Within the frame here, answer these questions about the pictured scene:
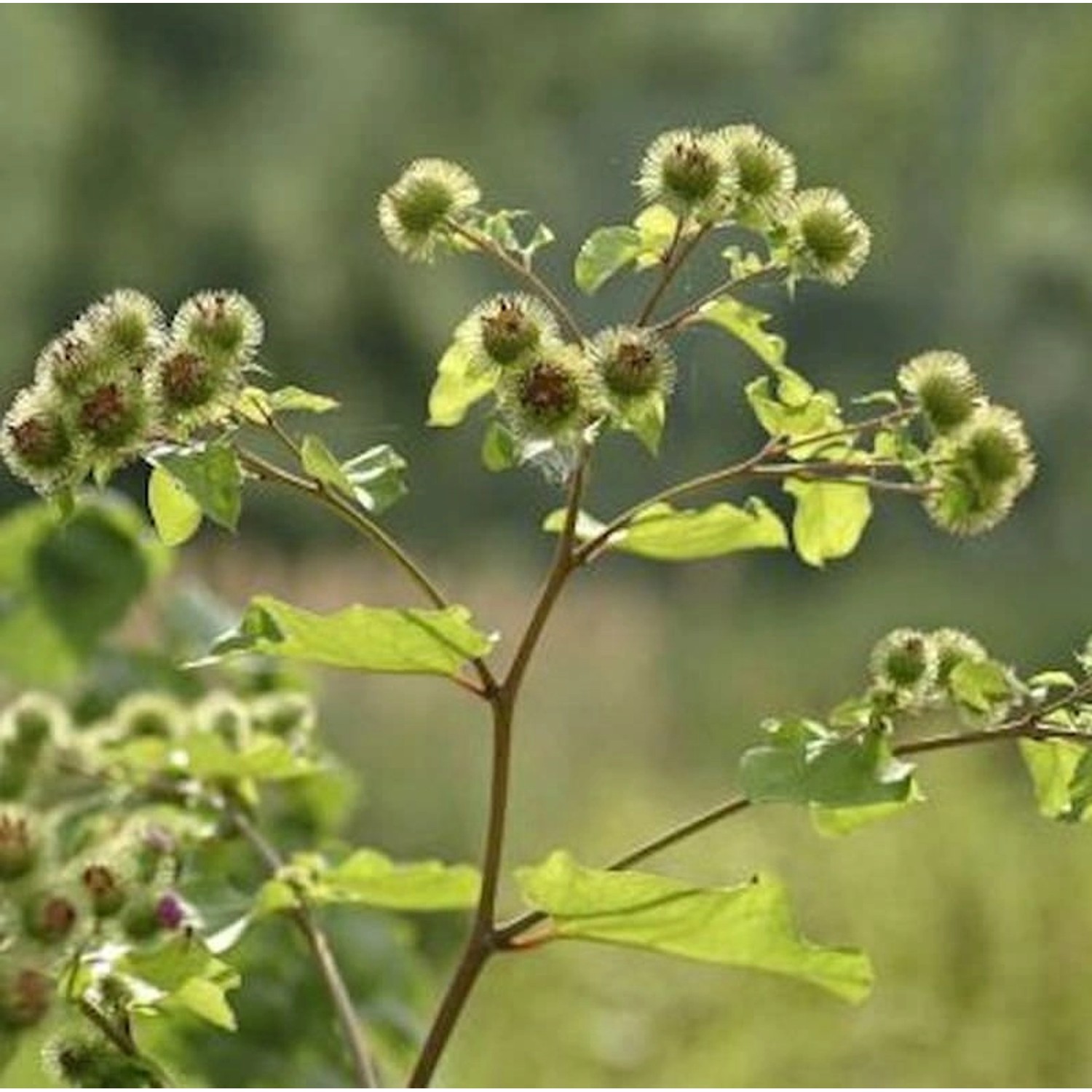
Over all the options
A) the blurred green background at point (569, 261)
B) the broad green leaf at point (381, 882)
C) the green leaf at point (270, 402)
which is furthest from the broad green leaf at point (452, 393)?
the blurred green background at point (569, 261)

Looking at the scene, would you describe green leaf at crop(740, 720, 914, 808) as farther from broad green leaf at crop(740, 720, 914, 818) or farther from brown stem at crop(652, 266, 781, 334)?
brown stem at crop(652, 266, 781, 334)

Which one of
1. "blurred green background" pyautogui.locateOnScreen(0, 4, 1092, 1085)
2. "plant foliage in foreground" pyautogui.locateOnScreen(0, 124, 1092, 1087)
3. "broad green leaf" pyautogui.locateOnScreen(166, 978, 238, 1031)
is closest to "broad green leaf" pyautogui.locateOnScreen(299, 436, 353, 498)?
"plant foliage in foreground" pyautogui.locateOnScreen(0, 124, 1092, 1087)

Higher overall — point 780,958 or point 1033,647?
point 780,958

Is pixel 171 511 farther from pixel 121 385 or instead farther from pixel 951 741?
pixel 951 741

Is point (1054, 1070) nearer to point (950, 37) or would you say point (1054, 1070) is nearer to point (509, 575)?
point (509, 575)

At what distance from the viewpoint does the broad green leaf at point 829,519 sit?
4.32ft

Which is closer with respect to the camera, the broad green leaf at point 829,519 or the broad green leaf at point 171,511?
the broad green leaf at point 171,511

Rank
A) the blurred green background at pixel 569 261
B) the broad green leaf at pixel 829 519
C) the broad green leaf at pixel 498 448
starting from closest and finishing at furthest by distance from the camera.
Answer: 1. the broad green leaf at pixel 498 448
2. the broad green leaf at pixel 829 519
3. the blurred green background at pixel 569 261

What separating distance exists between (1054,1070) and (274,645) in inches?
98.0

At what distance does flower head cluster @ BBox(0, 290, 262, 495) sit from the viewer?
1.11m

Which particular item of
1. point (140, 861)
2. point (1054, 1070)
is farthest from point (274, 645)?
point (1054, 1070)

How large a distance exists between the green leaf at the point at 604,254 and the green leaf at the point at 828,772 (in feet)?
0.70

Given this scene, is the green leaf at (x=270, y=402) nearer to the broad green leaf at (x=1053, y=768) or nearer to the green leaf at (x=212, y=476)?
the green leaf at (x=212, y=476)

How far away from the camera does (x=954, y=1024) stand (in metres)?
3.60
